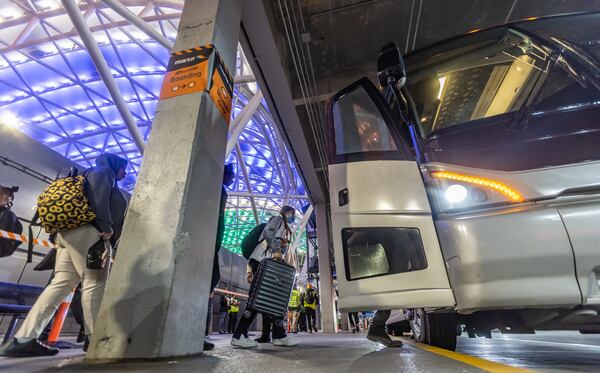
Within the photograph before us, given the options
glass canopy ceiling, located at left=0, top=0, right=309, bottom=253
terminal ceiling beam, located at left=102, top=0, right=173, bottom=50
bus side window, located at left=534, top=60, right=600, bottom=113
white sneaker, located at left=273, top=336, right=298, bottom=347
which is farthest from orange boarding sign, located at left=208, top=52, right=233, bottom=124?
glass canopy ceiling, located at left=0, top=0, right=309, bottom=253

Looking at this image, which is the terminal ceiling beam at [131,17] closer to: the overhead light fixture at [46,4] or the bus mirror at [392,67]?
the bus mirror at [392,67]

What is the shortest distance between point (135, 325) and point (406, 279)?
5.99ft

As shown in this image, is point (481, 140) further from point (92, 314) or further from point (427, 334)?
point (92, 314)

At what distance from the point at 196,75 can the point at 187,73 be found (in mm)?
120

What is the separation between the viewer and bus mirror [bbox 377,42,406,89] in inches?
84.2

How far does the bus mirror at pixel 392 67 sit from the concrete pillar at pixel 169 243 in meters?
1.59

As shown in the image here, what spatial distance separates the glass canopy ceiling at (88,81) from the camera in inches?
596

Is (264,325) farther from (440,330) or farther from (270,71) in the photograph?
(270,71)

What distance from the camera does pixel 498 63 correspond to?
102 inches

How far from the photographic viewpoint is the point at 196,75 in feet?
9.46

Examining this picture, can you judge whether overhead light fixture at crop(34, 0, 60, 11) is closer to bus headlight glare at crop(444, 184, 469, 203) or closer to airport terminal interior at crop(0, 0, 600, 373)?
airport terminal interior at crop(0, 0, 600, 373)

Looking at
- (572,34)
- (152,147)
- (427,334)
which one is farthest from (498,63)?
(152,147)

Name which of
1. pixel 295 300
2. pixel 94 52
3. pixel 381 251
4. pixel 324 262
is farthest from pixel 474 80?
pixel 324 262

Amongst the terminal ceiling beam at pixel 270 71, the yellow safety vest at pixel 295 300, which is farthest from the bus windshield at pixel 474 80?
the yellow safety vest at pixel 295 300
